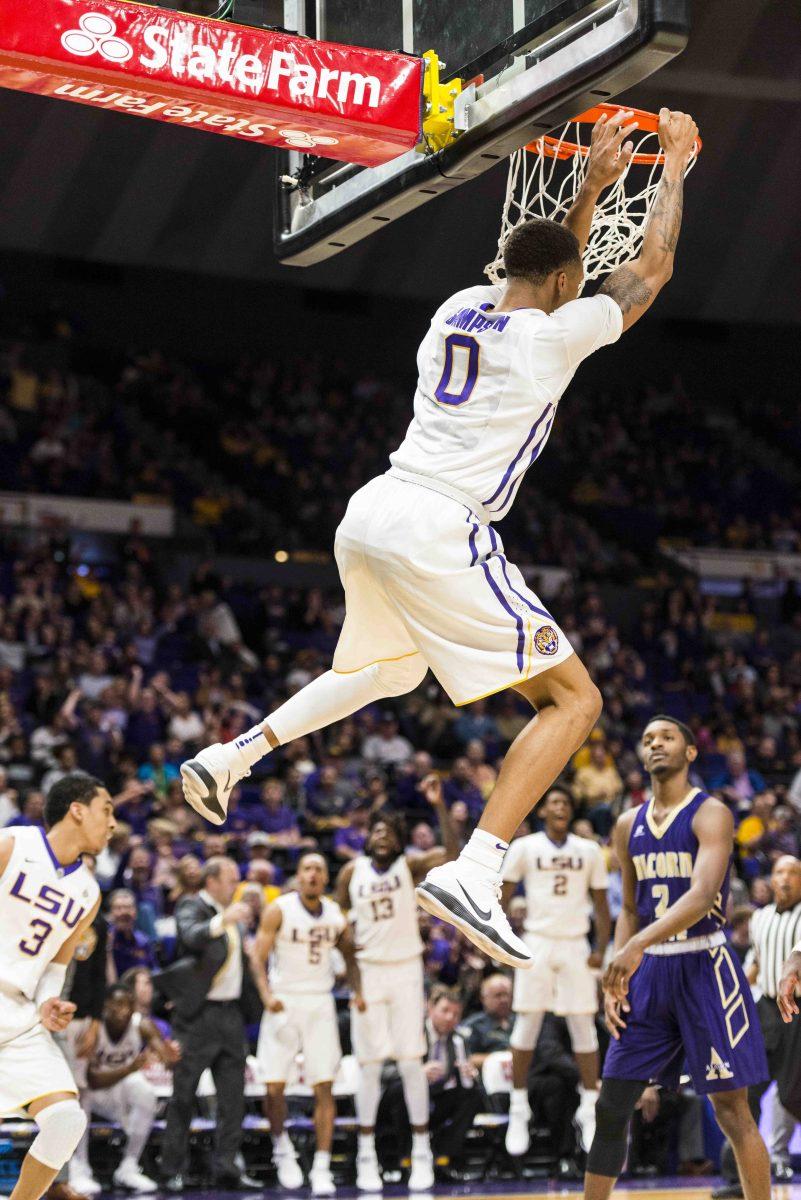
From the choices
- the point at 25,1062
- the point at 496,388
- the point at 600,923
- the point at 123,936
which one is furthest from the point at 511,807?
Answer: the point at 123,936

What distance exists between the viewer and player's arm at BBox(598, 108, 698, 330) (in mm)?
4996

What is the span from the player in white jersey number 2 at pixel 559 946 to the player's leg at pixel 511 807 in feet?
22.1

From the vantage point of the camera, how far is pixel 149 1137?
10828 mm

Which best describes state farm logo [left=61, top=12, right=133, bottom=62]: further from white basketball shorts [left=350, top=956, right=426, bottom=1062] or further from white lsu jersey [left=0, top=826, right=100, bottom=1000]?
white basketball shorts [left=350, top=956, right=426, bottom=1062]

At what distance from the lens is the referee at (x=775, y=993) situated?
958 centimetres

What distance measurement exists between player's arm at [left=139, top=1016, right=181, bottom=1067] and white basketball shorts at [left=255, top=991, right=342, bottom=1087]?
24.8 inches

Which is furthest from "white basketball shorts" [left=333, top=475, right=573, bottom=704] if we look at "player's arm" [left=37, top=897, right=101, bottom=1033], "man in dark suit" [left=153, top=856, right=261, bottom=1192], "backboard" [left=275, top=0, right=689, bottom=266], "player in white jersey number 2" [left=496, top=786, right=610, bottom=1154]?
"player in white jersey number 2" [left=496, top=786, right=610, bottom=1154]

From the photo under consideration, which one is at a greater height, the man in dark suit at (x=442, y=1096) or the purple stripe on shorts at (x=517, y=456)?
the purple stripe on shorts at (x=517, y=456)

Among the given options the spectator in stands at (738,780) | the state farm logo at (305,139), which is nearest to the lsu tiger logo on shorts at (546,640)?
the state farm logo at (305,139)

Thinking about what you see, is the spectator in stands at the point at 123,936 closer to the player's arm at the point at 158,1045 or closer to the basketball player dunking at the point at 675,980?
the player's arm at the point at 158,1045

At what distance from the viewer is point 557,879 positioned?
1140cm

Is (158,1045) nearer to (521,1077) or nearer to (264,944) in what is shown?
(264,944)

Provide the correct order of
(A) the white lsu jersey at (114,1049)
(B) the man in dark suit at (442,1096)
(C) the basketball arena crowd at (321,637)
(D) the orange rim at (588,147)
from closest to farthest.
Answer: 1. (D) the orange rim at (588,147)
2. (A) the white lsu jersey at (114,1049)
3. (B) the man in dark suit at (442,1096)
4. (C) the basketball arena crowd at (321,637)

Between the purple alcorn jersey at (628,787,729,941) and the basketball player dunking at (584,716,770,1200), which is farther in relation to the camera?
the purple alcorn jersey at (628,787,729,941)
